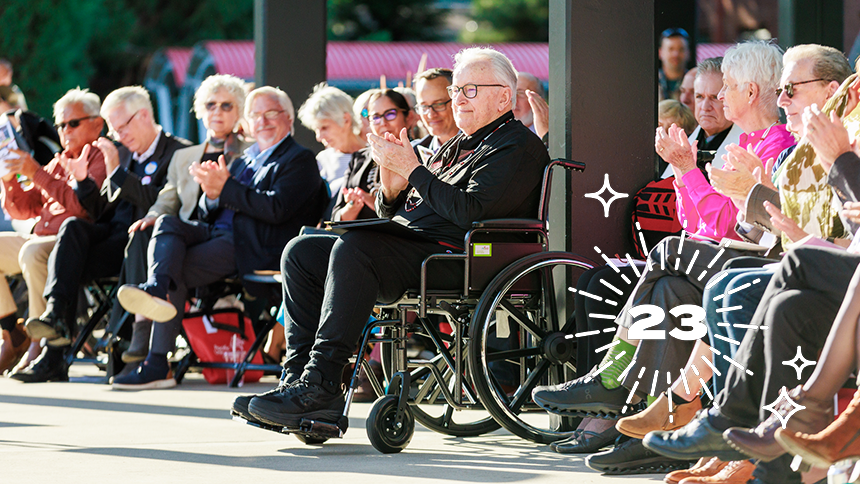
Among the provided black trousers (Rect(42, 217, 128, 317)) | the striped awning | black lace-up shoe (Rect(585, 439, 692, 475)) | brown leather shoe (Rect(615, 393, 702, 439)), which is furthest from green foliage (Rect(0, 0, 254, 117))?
brown leather shoe (Rect(615, 393, 702, 439))

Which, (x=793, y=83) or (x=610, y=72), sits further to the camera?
(x=610, y=72)

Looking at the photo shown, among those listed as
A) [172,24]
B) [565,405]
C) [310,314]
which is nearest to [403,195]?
[310,314]

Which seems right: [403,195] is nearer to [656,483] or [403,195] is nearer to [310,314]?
[310,314]

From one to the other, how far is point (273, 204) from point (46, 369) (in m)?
1.84

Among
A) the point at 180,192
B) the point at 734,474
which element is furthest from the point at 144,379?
the point at 734,474

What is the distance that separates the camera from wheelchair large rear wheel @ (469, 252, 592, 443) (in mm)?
4352

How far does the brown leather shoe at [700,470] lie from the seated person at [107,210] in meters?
4.34

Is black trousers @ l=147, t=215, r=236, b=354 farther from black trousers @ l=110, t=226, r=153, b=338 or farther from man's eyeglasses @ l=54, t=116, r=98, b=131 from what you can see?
man's eyeglasses @ l=54, t=116, r=98, b=131

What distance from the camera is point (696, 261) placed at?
3.79 meters

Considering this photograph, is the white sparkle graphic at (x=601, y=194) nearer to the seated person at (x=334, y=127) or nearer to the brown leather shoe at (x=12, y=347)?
the seated person at (x=334, y=127)

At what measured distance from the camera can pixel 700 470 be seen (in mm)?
3676

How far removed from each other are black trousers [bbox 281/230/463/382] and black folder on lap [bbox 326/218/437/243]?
22 mm

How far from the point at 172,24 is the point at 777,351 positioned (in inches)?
1152

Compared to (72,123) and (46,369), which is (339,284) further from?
(72,123)
